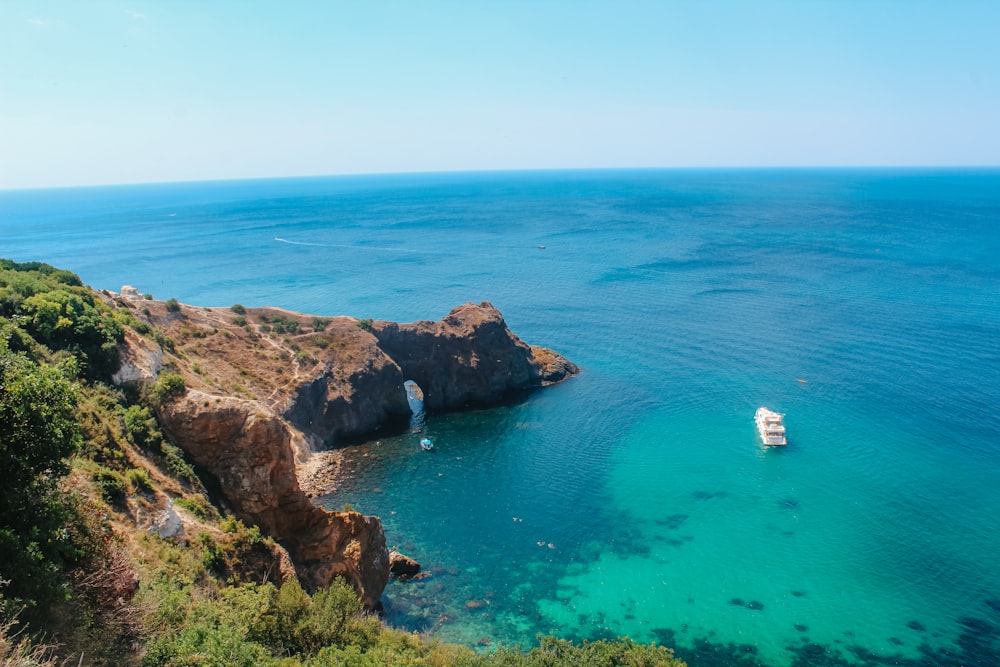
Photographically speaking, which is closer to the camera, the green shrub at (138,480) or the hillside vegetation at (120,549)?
the hillside vegetation at (120,549)

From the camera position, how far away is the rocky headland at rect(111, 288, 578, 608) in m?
39.0

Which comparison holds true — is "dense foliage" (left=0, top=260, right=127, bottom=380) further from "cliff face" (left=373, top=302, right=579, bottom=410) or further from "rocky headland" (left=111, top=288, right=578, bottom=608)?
"cliff face" (left=373, top=302, right=579, bottom=410)

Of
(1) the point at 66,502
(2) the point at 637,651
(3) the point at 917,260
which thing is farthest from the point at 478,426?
(3) the point at 917,260

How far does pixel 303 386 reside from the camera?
72.6 meters

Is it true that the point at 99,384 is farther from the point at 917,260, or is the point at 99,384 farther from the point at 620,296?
the point at 917,260

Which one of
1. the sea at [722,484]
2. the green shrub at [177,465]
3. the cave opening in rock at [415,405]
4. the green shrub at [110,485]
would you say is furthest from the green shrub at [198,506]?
the cave opening in rock at [415,405]

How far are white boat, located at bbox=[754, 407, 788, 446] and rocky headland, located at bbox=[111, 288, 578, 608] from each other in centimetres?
3022

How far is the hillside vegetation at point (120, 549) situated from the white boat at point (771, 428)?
138 feet

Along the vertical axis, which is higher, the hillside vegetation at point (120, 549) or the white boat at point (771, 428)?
the hillside vegetation at point (120, 549)

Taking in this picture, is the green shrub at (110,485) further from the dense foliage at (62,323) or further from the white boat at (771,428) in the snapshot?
the white boat at (771,428)

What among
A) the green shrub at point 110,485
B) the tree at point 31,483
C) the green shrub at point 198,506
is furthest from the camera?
the green shrub at point 198,506

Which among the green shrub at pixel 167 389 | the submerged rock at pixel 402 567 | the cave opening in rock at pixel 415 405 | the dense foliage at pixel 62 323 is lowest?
the submerged rock at pixel 402 567

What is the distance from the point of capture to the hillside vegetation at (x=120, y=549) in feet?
65.5

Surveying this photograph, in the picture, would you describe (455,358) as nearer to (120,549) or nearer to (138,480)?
(138,480)
